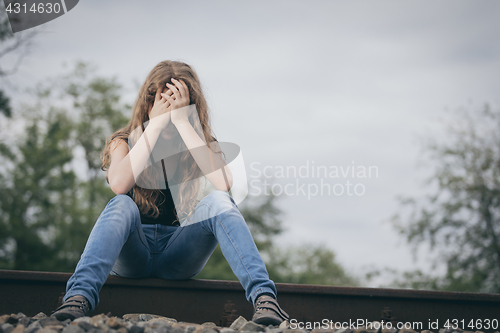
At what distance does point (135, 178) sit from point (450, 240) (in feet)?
56.8

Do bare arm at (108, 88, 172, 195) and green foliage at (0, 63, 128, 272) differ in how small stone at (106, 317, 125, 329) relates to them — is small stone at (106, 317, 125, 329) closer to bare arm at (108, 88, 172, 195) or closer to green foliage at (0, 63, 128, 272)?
bare arm at (108, 88, 172, 195)

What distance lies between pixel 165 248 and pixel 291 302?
3.26 feet

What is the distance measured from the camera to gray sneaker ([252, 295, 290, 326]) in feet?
4.58

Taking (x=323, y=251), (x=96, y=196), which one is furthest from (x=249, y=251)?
(x=323, y=251)

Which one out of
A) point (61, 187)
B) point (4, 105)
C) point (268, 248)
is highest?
point (4, 105)

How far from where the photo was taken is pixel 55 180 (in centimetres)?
1823

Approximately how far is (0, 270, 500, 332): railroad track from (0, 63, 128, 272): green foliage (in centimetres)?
1617

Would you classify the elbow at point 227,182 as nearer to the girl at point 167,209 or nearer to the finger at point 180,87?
the girl at point 167,209

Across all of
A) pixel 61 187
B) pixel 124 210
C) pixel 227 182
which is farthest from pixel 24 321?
pixel 61 187

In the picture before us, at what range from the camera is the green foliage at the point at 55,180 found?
55.3 ft

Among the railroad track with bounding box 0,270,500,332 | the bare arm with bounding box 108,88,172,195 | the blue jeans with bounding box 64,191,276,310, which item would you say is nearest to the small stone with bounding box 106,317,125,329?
the blue jeans with bounding box 64,191,276,310

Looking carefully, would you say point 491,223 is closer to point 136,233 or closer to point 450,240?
point 450,240

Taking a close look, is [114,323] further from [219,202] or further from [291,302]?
[291,302]

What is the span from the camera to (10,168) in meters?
17.4
